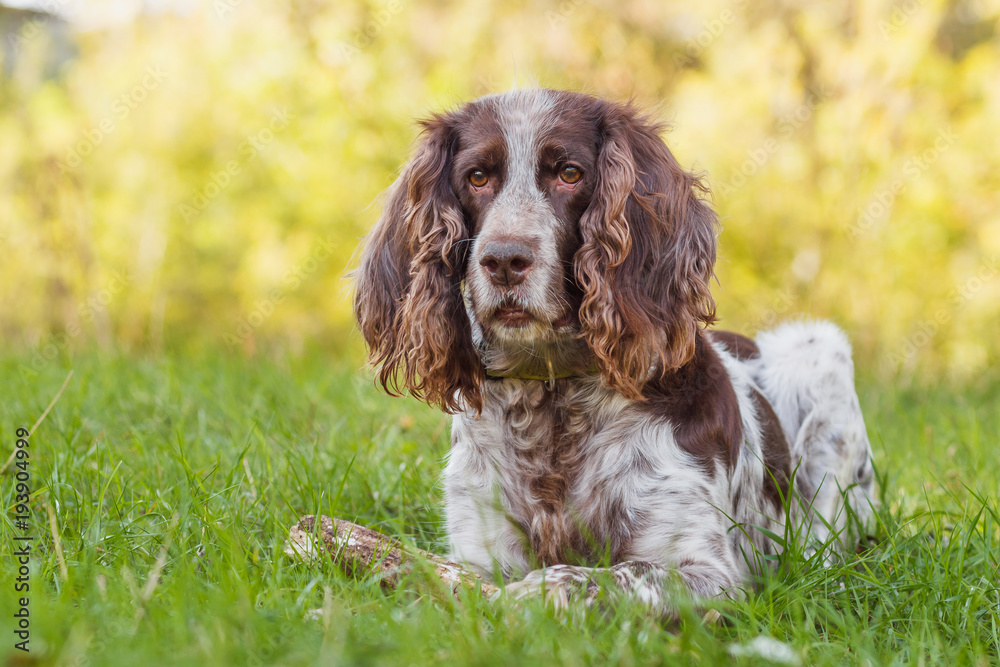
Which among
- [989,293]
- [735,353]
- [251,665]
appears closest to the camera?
[251,665]

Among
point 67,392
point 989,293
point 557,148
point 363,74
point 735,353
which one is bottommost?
point 67,392

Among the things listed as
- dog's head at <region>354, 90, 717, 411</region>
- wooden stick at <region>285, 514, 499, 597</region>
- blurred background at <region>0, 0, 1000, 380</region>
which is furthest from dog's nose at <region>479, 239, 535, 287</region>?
blurred background at <region>0, 0, 1000, 380</region>

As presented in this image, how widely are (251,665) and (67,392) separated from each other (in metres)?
3.08

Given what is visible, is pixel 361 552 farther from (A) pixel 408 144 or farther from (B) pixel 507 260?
(A) pixel 408 144

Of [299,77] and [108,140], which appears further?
[108,140]

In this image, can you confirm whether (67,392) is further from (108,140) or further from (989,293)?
(989,293)

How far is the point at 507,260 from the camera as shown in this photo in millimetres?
2432

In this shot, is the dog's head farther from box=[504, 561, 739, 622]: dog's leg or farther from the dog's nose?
box=[504, 561, 739, 622]: dog's leg

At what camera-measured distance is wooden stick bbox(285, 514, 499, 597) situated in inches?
91.1

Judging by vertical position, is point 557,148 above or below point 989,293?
below

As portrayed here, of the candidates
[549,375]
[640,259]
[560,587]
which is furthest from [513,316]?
[560,587]

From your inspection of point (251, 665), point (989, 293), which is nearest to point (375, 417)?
point (251, 665)

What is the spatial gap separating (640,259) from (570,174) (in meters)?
0.33

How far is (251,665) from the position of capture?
168cm
